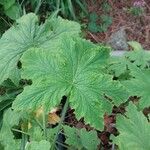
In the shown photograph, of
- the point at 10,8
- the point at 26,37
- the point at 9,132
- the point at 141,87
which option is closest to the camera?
the point at 141,87

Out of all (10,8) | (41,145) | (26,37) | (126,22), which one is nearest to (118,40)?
(126,22)

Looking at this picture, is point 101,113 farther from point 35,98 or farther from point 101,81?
point 35,98

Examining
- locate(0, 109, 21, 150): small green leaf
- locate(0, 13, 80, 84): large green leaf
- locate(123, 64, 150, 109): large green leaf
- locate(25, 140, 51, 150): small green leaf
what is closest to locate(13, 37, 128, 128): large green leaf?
locate(25, 140, 51, 150): small green leaf

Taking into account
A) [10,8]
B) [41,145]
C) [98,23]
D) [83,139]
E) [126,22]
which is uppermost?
[41,145]

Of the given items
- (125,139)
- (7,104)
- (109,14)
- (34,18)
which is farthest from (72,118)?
(109,14)

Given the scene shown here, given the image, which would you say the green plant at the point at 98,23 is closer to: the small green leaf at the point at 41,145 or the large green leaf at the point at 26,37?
the large green leaf at the point at 26,37

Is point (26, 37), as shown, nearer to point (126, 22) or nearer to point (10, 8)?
point (10, 8)

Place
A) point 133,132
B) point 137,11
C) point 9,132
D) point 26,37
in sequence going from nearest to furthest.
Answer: point 133,132 → point 9,132 → point 26,37 → point 137,11

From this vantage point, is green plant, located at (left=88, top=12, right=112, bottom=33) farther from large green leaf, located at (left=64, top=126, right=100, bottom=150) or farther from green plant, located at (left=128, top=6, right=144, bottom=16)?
large green leaf, located at (left=64, top=126, right=100, bottom=150)
